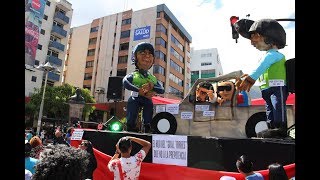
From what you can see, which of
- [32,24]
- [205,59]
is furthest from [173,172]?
[205,59]

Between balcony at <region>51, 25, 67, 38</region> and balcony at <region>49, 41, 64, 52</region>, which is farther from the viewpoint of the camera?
balcony at <region>51, 25, 67, 38</region>

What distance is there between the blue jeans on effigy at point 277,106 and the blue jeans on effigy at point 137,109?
2139 mm

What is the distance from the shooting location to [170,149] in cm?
390

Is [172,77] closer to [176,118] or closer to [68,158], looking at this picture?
[176,118]

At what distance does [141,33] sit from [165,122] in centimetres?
3918

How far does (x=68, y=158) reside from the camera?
6.63ft

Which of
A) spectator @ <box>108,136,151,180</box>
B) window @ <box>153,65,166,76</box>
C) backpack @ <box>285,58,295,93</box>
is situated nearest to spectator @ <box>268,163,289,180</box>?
backpack @ <box>285,58,295,93</box>

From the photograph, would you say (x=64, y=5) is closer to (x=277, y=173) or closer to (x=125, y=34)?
(x=125, y=34)

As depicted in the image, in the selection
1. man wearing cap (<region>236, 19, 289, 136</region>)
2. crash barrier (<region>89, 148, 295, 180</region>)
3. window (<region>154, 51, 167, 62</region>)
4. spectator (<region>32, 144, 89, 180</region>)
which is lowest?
crash barrier (<region>89, 148, 295, 180</region>)

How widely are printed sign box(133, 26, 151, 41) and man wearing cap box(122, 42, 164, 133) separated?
38009mm

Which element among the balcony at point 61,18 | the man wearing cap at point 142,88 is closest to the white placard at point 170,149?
the man wearing cap at point 142,88

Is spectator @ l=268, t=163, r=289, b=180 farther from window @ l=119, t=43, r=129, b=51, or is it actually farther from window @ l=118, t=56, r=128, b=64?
window @ l=119, t=43, r=129, b=51

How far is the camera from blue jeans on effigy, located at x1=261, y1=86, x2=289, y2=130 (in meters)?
3.58

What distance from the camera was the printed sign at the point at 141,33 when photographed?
42969 millimetres
